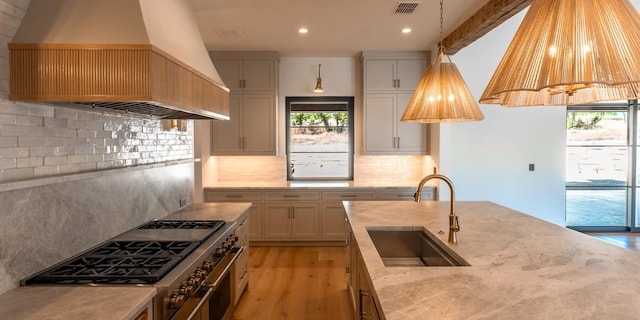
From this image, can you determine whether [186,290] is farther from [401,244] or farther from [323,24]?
[323,24]

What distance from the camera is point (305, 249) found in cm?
482

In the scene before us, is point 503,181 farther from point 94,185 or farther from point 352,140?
point 94,185

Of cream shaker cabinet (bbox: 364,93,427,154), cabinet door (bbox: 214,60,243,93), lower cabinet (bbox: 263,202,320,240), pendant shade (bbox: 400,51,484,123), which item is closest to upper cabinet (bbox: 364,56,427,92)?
cream shaker cabinet (bbox: 364,93,427,154)

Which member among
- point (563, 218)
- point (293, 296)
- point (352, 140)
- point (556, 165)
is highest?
point (352, 140)

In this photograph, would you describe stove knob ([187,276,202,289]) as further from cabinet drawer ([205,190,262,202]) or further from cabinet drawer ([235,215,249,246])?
cabinet drawer ([205,190,262,202])

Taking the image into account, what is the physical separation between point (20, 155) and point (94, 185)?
505mm

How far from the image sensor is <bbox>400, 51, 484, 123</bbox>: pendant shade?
227 centimetres

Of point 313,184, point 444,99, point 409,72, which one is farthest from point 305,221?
point 444,99

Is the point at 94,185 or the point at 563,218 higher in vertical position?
the point at 94,185

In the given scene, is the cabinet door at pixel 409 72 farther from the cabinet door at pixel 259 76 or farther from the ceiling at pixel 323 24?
the cabinet door at pixel 259 76

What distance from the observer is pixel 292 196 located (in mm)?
4828

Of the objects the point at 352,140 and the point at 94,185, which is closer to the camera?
the point at 94,185

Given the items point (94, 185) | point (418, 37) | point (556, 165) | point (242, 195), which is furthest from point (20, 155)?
point (556, 165)

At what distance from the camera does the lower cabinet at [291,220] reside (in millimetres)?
4832
